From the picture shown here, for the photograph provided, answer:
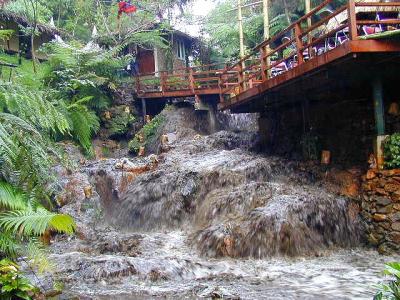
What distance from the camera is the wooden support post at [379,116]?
27.4 ft

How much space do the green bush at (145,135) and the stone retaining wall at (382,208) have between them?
11522mm

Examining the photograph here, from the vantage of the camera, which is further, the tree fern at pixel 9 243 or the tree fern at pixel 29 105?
the tree fern at pixel 29 105

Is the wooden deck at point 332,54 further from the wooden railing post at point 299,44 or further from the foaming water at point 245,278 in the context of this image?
the foaming water at point 245,278

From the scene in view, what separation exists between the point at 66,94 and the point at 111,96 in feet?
12.0

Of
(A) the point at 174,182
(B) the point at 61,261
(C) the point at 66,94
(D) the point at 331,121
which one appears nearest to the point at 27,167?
(B) the point at 61,261

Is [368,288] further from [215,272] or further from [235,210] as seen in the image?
[235,210]

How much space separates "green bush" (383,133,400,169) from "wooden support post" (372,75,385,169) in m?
0.12

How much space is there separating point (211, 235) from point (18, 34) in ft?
61.7

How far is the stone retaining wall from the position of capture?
26.0 ft

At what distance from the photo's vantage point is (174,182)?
11.4m

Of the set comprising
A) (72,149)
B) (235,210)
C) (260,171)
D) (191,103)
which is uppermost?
(191,103)

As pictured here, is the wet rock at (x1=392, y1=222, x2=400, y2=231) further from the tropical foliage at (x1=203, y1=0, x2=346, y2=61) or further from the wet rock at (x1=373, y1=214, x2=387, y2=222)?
the tropical foliage at (x1=203, y1=0, x2=346, y2=61)

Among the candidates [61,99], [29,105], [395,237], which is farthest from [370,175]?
[29,105]

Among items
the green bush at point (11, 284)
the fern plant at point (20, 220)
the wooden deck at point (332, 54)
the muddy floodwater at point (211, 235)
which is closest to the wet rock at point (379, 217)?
the muddy floodwater at point (211, 235)
